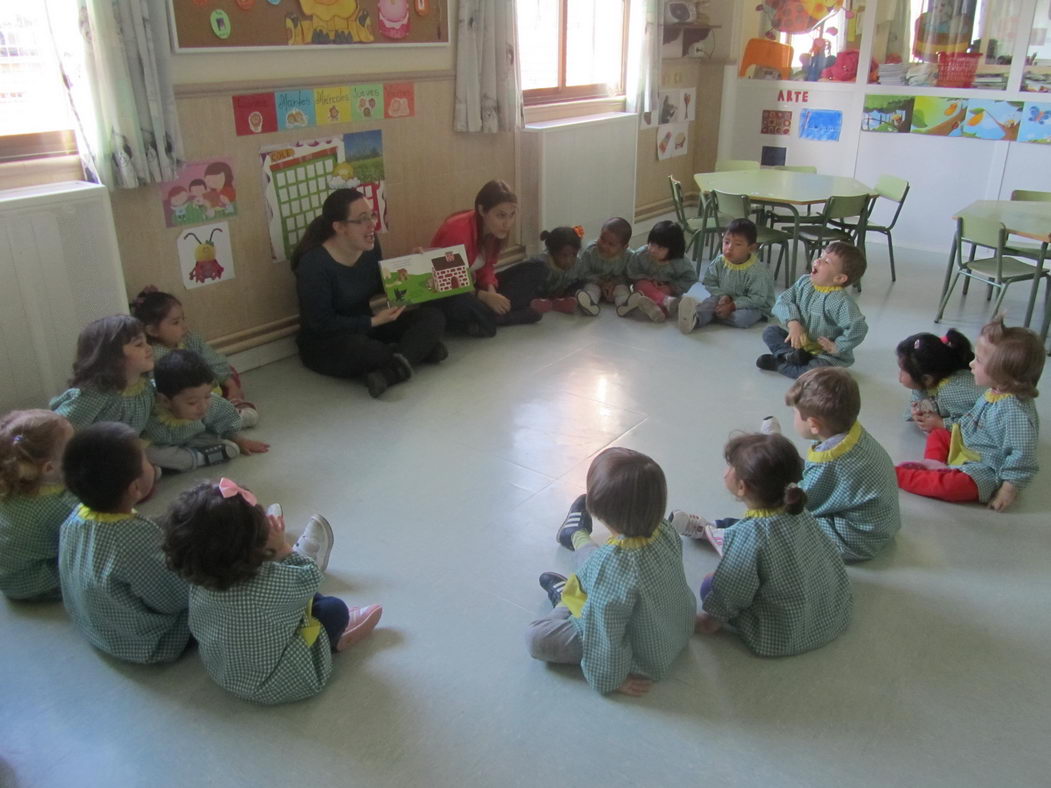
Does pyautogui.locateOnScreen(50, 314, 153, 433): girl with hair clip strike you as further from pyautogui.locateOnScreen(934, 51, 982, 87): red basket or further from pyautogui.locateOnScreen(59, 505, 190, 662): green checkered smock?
pyautogui.locateOnScreen(934, 51, 982, 87): red basket

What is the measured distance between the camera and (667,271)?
488 centimetres

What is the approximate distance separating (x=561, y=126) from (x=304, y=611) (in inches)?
160

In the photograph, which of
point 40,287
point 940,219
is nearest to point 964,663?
point 40,287

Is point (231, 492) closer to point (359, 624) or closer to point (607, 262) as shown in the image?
point (359, 624)

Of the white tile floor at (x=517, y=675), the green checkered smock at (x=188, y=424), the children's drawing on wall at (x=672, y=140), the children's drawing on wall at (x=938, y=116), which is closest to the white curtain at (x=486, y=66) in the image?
the children's drawing on wall at (x=672, y=140)

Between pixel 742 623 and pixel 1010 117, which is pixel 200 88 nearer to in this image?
pixel 742 623

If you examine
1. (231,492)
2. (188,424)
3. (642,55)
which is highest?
(642,55)

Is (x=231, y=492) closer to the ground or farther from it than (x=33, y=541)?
farther from it

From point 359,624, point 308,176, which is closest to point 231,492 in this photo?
point 359,624

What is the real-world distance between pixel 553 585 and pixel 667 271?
2975mm

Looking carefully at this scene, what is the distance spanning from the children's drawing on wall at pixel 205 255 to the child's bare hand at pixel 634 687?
106 inches

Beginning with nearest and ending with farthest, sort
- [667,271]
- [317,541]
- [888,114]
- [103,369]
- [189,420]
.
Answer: [317,541] → [103,369] → [189,420] → [667,271] → [888,114]

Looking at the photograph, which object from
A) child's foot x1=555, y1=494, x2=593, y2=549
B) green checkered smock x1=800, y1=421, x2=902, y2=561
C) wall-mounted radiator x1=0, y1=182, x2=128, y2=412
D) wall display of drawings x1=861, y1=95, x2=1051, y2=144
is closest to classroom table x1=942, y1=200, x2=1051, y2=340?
wall display of drawings x1=861, y1=95, x2=1051, y2=144

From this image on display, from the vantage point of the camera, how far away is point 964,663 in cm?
212
